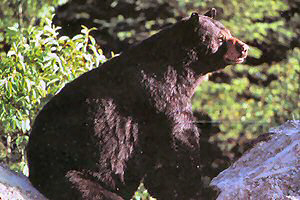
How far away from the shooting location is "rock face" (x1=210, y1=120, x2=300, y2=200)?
3793mm

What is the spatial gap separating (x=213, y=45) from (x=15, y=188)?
1.55 meters

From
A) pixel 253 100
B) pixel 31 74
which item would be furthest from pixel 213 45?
pixel 253 100

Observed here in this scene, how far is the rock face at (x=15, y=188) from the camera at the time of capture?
3.69 meters

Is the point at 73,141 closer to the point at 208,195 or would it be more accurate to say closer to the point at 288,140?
the point at 208,195

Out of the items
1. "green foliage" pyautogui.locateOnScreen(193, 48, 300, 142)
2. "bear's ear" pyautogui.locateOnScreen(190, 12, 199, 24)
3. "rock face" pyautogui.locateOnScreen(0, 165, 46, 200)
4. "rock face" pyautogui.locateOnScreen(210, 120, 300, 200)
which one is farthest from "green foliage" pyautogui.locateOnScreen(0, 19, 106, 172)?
"green foliage" pyautogui.locateOnScreen(193, 48, 300, 142)

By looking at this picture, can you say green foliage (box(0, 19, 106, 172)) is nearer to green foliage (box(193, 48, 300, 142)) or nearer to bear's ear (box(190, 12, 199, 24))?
bear's ear (box(190, 12, 199, 24))

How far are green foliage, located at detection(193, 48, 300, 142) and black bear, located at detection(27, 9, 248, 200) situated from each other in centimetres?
398

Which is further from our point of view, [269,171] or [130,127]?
[269,171]

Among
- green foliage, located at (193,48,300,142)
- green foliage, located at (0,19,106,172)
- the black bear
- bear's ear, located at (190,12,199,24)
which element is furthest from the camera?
green foliage, located at (193,48,300,142)

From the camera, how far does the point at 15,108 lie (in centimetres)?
521

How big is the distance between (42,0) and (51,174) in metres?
3.54

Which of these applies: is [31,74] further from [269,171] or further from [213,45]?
[269,171]

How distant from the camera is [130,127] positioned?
381 centimetres

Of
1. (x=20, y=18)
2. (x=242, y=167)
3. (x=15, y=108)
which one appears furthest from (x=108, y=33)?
(x=242, y=167)
